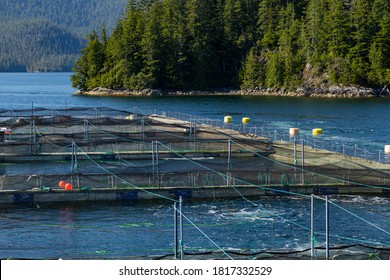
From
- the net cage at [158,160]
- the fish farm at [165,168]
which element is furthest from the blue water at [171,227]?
the net cage at [158,160]

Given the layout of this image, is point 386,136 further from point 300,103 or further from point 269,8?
point 269,8

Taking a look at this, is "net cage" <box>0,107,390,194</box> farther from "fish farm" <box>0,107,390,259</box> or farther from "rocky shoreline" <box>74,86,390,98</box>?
"rocky shoreline" <box>74,86,390,98</box>

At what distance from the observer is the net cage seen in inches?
1857

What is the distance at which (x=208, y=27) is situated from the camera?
170 m

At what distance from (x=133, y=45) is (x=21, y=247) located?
133036 mm

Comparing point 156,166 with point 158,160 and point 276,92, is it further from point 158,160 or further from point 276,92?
point 276,92

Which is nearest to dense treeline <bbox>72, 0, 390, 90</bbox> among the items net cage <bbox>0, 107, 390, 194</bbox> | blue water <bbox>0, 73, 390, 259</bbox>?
net cage <bbox>0, 107, 390, 194</bbox>

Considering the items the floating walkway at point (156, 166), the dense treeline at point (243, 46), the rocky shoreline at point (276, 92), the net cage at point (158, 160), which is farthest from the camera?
the dense treeline at point (243, 46)

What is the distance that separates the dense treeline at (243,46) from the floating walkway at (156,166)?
265 feet

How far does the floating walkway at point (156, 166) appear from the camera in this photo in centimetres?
4625

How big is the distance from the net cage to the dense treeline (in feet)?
256

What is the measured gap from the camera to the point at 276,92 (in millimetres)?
160750

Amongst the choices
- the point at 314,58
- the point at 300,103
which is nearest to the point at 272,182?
the point at 300,103

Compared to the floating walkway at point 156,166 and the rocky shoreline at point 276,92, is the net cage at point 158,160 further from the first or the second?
the rocky shoreline at point 276,92
